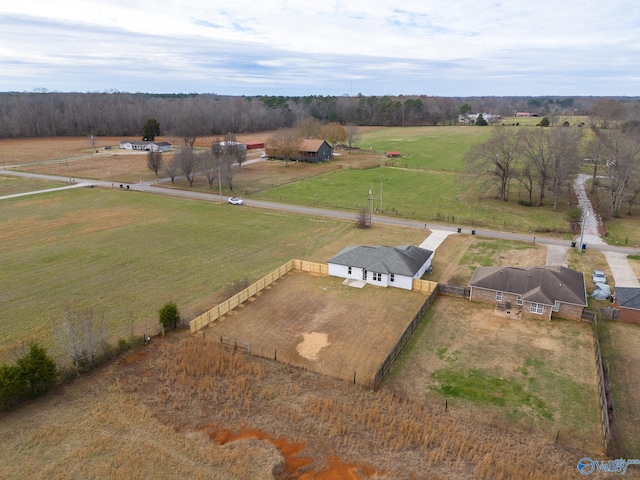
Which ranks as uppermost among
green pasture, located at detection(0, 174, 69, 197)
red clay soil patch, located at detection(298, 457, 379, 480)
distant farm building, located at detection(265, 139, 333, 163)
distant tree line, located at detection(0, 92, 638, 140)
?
distant tree line, located at detection(0, 92, 638, 140)

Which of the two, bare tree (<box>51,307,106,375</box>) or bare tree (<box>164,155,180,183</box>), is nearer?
bare tree (<box>51,307,106,375</box>)

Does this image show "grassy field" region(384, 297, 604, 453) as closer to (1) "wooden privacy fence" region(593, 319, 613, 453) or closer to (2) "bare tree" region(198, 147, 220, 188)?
(1) "wooden privacy fence" region(593, 319, 613, 453)

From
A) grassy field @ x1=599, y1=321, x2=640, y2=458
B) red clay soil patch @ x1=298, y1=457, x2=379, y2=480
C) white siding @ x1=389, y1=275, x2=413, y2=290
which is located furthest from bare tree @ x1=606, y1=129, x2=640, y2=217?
red clay soil patch @ x1=298, y1=457, x2=379, y2=480

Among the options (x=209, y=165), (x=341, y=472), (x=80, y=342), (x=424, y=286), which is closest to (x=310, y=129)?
(x=209, y=165)

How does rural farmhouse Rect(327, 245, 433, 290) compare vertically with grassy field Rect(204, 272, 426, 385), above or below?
above

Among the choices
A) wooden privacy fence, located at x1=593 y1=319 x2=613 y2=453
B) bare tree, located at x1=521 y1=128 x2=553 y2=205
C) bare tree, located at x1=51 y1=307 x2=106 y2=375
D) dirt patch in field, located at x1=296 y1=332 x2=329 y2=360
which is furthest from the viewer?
bare tree, located at x1=521 y1=128 x2=553 y2=205

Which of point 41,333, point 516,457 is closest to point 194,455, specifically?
point 516,457

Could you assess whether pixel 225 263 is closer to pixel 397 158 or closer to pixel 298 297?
pixel 298 297

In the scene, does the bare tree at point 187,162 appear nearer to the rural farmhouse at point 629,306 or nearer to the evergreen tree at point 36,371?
the evergreen tree at point 36,371

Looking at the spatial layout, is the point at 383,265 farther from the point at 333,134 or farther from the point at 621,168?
the point at 333,134
